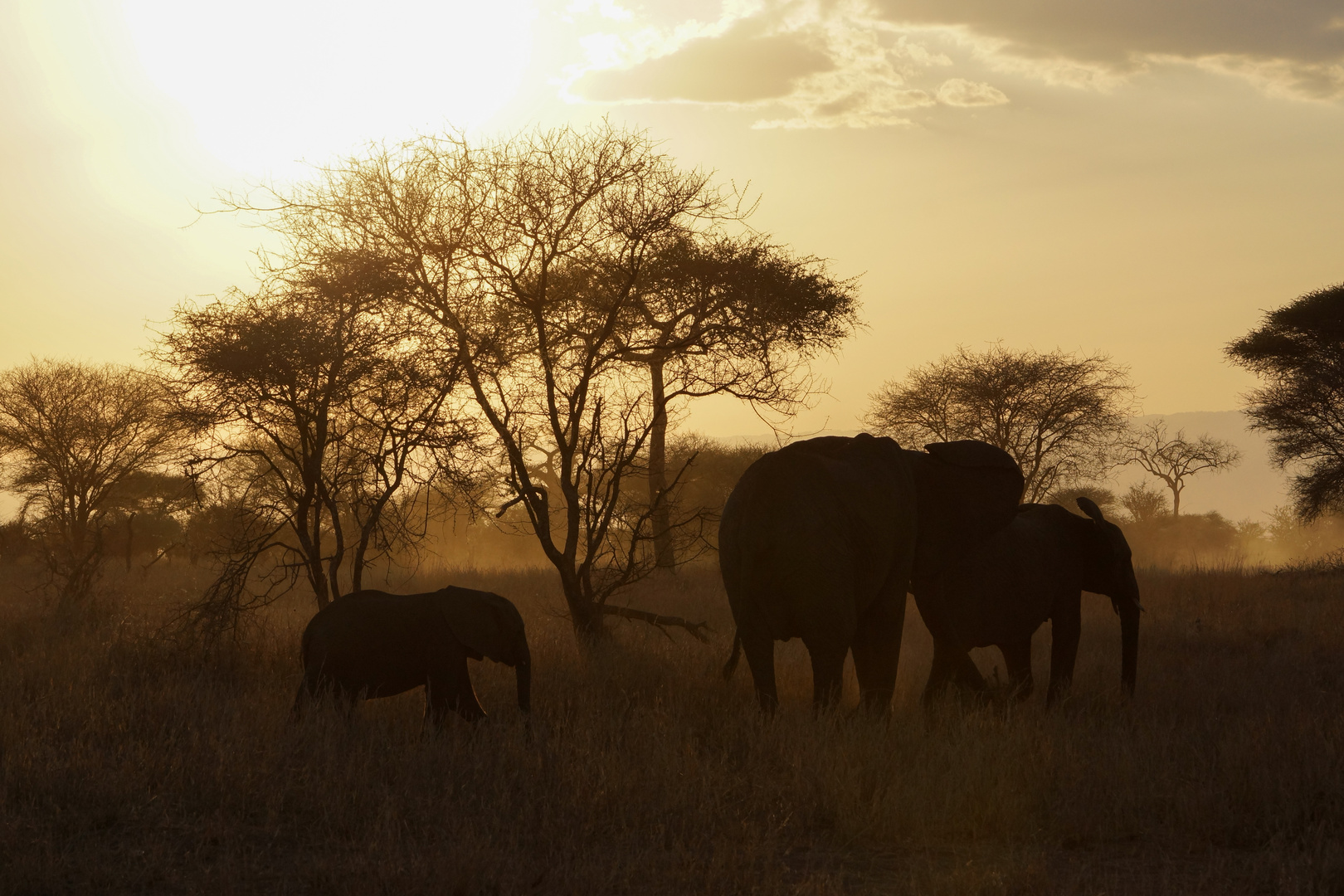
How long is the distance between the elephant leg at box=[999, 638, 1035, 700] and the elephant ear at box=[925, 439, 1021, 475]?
1507mm

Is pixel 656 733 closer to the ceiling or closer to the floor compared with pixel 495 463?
closer to the floor

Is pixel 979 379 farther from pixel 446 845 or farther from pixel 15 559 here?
pixel 15 559

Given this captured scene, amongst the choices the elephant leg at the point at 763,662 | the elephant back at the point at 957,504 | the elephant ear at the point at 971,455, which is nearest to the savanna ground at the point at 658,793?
the elephant leg at the point at 763,662

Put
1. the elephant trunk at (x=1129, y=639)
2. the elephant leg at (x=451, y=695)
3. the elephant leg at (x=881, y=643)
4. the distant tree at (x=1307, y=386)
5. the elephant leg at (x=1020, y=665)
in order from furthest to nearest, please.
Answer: the distant tree at (x=1307, y=386) → the elephant trunk at (x=1129, y=639) → the elephant leg at (x=1020, y=665) → the elephant leg at (x=881, y=643) → the elephant leg at (x=451, y=695)

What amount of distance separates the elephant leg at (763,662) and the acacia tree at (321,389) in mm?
4253

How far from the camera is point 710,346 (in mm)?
13211

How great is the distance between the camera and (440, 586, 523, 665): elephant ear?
7.75 meters

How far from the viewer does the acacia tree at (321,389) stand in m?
10.2

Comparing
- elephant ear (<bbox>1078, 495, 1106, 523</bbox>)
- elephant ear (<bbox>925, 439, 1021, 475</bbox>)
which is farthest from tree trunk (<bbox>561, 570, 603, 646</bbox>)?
elephant ear (<bbox>1078, 495, 1106, 523</bbox>)

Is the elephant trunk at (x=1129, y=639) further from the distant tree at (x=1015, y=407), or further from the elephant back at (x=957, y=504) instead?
the distant tree at (x=1015, y=407)

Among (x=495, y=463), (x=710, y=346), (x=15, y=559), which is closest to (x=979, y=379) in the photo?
(x=710, y=346)

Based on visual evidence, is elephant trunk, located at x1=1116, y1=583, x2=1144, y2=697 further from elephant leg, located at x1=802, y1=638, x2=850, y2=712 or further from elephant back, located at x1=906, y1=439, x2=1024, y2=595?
elephant leg, located at x1=802, y1=638, x2=850, y2=712

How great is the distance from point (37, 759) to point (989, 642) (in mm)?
6942

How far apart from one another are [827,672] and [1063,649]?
2.53 meters
